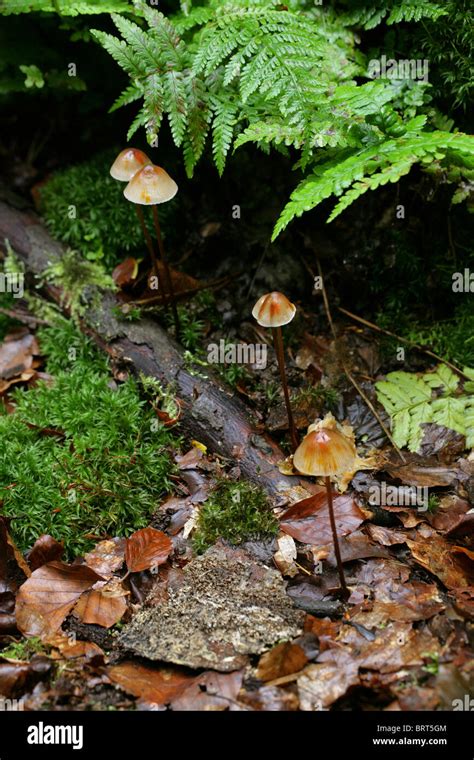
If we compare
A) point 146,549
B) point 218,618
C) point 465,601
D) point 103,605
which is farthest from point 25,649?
point 465,601

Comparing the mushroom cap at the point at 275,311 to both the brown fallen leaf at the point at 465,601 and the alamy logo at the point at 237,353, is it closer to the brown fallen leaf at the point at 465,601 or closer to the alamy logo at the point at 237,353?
the alamy logo at the point at 237,353

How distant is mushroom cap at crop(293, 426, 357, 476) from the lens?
301cm

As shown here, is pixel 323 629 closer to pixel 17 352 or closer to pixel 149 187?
pixel 149 187

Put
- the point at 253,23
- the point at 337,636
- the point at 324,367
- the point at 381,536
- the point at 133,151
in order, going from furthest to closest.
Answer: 1. the point at 324,367
2. the point at 133,151
3. the point at 253,23
4. the point at 381,536
5. the point at 337,636

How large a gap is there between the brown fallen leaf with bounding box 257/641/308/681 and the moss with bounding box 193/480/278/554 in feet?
2.62

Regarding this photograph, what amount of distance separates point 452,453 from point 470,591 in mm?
1082

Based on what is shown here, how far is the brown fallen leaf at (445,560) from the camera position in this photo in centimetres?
334

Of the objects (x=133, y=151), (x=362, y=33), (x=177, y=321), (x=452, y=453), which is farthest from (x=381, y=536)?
(x=362, y=33)

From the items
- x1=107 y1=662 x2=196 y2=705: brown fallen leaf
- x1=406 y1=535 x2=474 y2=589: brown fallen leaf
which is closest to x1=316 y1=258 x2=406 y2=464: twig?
x1=406 y1=535 x2=474 y2=589: brown fallen leaf

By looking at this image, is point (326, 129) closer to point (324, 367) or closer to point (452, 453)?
point (324, 367)

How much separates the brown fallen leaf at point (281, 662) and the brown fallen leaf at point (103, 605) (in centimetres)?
86

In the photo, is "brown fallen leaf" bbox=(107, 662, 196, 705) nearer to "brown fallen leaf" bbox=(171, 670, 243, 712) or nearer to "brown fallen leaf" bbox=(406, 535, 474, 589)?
"brown fallen leaf" bbox=(171, 670, 243, 712)

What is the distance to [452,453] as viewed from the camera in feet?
13.5

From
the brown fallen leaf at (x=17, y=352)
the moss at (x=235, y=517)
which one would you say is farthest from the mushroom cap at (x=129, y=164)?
the moss at (x=235, y=517)
